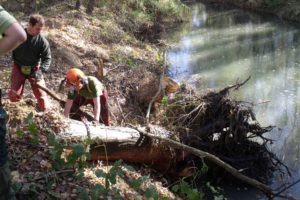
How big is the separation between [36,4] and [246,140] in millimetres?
11577

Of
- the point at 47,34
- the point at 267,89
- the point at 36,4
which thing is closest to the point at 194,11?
the point at 36,4

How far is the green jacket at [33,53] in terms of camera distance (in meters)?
6.30

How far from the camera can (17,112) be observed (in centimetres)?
580

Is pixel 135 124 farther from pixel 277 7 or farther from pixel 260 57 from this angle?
pixel 277 7

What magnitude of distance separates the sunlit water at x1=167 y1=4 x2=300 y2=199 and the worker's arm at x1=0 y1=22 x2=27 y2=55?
17.9 ft

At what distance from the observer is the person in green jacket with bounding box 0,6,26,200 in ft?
9.58

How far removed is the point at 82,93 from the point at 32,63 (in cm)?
92

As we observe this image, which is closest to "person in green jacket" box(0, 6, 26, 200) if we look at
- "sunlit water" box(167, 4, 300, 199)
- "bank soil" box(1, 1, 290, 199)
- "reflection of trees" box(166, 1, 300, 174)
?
"bank soil" box(1, 1, 290, 199)

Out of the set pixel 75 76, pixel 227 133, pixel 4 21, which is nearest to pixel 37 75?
pixel 75 76

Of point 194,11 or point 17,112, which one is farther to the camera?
point 194,11

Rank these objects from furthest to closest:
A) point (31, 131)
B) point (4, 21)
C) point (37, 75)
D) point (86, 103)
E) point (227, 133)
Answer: point (227, 133) < point (86, 103) < point (37, 75) < point (31, 131) < point (4, 21)

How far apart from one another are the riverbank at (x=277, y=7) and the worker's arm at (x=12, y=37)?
22.5 metres

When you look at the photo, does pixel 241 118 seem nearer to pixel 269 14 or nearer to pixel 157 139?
pixel 157 139

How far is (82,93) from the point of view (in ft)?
22.6
